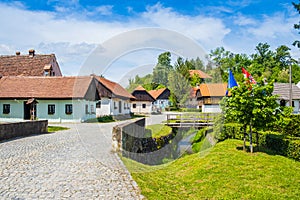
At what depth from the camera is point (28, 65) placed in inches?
1539

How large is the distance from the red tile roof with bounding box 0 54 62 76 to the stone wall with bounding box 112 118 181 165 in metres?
26.4

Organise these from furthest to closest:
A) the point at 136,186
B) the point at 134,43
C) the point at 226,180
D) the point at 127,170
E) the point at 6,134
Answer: the point at 6,134 → the point at 134,43 → the point at 226,180 → the point at 127,170 → the point at 136,186

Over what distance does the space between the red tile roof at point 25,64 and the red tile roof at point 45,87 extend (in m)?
6.88

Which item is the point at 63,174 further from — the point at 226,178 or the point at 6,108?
the point at 6,108

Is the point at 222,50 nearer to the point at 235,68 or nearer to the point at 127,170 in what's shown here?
the point at 235,68

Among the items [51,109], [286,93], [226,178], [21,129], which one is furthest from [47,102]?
[286,93]

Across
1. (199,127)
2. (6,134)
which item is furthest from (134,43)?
(199,127)

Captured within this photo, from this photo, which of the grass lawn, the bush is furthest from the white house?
the bush

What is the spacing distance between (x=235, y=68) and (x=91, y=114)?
54.5m

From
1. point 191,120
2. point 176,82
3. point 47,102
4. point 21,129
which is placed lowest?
point 191,120

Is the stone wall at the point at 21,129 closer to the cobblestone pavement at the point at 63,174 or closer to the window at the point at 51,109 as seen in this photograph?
the cobblestone pavement at the point at 63,174

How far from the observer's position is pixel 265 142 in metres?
14.6

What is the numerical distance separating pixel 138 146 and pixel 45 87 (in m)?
19.3

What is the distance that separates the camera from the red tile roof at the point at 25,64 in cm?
3819
